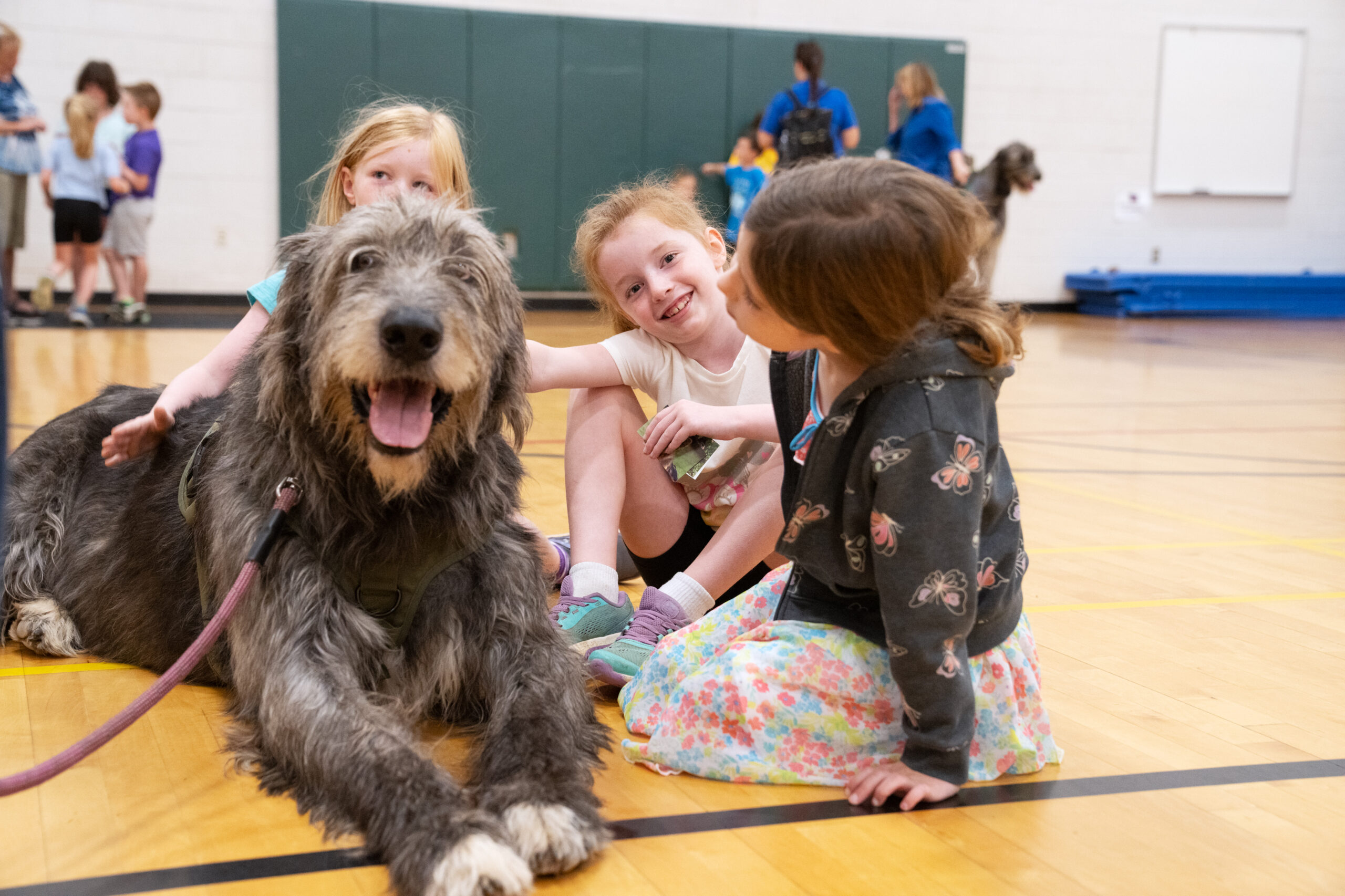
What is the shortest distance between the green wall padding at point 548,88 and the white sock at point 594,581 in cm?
970

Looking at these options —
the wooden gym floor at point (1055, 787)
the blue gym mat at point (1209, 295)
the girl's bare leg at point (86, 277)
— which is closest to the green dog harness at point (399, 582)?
the wooden gym floor at point (1055, 787)

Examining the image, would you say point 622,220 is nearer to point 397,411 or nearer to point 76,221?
point 397,411

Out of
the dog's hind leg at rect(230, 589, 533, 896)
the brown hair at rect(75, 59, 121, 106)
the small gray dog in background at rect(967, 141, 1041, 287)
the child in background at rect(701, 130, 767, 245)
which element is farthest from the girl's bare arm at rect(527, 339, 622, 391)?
the child in background at rect(701, 130, 767, 245)

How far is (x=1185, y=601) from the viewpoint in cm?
334

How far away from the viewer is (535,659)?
2246 millimetres

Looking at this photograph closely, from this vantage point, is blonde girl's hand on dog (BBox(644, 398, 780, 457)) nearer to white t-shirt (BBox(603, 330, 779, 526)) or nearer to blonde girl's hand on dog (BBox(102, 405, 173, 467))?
white t-shirt (BBox(603, 330, 779, 526))

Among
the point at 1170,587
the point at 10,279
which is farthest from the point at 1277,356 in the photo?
the point at 10,279

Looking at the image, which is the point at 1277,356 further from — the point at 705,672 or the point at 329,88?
the point at 705,672

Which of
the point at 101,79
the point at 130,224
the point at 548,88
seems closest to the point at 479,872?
the point at 130,224

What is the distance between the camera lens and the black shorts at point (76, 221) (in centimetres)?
977

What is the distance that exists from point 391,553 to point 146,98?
9.39 metres

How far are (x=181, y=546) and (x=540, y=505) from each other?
1823mm

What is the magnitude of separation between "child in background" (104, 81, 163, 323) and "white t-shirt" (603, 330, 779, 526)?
335 inches

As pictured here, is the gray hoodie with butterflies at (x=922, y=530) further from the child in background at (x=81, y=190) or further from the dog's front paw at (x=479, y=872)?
the child in background at (x=81, y=190)
